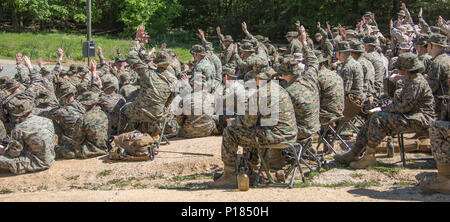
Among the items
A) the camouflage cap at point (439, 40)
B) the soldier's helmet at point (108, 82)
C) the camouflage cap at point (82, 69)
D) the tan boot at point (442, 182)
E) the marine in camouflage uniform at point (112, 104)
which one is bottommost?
the tan boot at point (442, 182)

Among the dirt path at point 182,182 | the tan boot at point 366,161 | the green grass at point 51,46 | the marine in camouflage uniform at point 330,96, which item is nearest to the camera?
the dirt path at point 182,182

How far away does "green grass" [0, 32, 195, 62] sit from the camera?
2697cm

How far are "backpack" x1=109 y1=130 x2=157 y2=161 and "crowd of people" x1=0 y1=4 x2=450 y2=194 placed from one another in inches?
22.9

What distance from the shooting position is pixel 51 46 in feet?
93.1

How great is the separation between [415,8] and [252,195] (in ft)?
78.7

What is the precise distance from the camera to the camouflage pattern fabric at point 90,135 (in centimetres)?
984

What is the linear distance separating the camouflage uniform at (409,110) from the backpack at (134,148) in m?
4.25

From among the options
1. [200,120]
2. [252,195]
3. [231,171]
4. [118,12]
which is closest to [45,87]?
[200,120]

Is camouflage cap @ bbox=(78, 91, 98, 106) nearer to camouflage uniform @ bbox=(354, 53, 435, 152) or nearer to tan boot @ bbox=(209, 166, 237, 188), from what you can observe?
tan boot @ bbox=(209, 166, 237, 188)

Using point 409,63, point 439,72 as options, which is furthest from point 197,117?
point 439,72

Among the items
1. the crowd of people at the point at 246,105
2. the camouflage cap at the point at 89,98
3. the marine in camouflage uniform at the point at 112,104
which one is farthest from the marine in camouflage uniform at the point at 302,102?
the marine in camouflage uniform at the point at 112,104

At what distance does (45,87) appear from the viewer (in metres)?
11.5

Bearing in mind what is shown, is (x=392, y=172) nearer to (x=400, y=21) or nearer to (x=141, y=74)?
(x=141, y=74)

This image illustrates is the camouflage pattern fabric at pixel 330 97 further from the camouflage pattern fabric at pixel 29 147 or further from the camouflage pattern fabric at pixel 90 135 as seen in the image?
the camouflage pattern fabric at pixel 29 147
